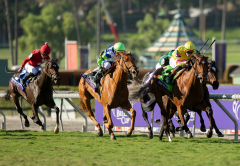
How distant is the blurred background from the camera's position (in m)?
27.7

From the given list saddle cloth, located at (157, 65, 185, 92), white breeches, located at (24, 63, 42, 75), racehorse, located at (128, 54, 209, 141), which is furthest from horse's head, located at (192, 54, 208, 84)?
white breeches, located at (24, 63, 42, 75)

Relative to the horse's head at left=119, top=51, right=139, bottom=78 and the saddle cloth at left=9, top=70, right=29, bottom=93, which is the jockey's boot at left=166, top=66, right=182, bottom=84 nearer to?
the horse's head at left=119, top=51, right=139, bottom=78

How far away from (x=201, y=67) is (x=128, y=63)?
1193 millimetres

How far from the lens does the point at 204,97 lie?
282 inches

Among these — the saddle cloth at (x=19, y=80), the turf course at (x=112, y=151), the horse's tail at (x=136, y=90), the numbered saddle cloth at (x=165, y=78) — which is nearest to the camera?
the turf course at (x=112, y=151)

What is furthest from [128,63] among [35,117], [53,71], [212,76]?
[35,117]

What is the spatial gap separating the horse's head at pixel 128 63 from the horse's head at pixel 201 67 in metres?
0.95

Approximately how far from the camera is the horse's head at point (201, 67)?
254 inches

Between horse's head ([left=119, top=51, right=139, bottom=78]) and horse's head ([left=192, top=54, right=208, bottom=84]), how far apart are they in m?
0.95

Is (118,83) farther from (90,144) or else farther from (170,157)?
(170,157)

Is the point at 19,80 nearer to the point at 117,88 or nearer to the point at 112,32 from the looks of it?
the point at 117,88

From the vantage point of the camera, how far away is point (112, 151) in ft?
20.0

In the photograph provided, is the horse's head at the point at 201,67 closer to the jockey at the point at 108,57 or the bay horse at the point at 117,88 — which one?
the bay horse at the point at 117,88

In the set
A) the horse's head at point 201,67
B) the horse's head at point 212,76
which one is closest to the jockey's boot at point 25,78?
the horse's head at point 201,67
